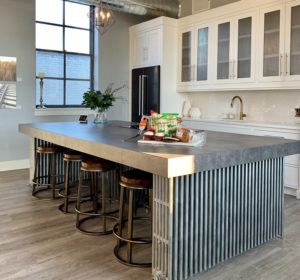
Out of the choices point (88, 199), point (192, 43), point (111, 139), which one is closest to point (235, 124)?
point (192, 43)

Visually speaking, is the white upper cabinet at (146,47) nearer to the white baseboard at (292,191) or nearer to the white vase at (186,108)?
the white vase at (186,108)

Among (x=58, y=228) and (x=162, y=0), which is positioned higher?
(x=162, y=0)

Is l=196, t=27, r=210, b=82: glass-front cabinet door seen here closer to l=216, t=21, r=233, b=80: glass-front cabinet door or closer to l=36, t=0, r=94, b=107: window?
l=216, t=21, r=233, b=80: glass-front cabinet door

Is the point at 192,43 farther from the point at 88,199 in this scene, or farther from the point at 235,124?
the point at 88,199

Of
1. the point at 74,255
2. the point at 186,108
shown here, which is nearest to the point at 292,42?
the point at 186,108

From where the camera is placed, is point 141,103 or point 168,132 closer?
point 168,132

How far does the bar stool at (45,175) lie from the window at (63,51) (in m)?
1.86

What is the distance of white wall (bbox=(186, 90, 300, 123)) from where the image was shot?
4691 millimetres

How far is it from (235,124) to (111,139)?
257 cm

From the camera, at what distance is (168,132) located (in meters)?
2.33

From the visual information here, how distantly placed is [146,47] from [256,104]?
2208 millimetres

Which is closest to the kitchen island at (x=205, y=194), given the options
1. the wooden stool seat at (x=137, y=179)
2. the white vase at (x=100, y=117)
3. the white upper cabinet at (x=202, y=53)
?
the wooden stool seat at (x=137, y=179)

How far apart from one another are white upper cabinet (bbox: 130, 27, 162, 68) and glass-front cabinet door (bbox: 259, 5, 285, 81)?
181cm

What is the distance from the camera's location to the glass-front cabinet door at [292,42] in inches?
163
